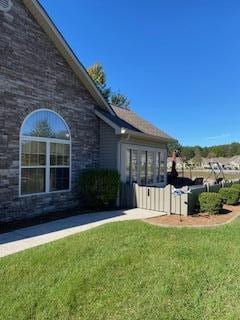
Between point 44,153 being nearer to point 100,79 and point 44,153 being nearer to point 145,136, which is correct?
point 145,136

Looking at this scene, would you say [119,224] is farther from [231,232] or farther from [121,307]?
[121,307]

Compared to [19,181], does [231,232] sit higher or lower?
lower

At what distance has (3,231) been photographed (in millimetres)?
8039

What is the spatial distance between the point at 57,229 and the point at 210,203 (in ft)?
18.1

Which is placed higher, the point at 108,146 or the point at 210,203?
the point at 108,146

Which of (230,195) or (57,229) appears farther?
(230,195)

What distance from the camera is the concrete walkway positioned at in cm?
689

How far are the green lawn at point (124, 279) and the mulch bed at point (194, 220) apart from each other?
1.84 m

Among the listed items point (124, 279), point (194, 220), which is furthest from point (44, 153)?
point (124, 279)

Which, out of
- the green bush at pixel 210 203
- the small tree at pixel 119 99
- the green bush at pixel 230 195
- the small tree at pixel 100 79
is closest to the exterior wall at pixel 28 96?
the green bush at pixel 210 203

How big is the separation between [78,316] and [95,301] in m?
0.42

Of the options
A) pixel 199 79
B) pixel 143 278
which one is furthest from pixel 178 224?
pixel 199 79

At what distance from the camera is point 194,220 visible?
983 centimetres

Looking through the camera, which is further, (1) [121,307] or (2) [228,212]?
(2) [228,212]
